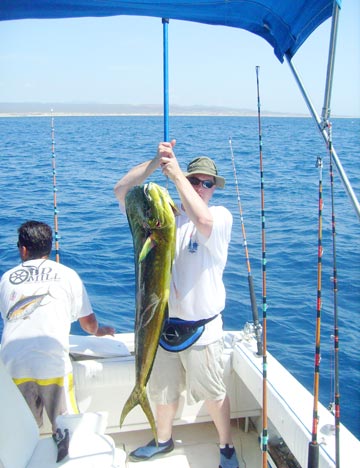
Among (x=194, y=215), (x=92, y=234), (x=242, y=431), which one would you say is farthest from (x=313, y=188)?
(x=194, y=215)

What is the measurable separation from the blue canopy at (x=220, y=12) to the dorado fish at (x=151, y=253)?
40.9 inches

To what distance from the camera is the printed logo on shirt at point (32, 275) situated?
2.96m

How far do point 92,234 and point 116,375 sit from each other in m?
6.87

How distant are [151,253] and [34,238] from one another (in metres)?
1.18

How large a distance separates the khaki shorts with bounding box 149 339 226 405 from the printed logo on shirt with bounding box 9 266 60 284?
2.64 ft

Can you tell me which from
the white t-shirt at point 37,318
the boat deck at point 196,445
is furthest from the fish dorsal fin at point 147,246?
the boat deck at point 196,445

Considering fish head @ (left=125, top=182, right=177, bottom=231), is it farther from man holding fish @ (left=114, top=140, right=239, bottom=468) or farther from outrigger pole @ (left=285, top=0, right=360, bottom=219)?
outrigger pole @ (left=285, top=0, right=360, bottom=219)

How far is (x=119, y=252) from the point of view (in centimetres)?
916

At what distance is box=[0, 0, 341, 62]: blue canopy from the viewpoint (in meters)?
2.50

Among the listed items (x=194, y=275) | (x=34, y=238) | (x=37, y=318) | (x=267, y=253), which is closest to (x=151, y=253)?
(x=194, y=275)

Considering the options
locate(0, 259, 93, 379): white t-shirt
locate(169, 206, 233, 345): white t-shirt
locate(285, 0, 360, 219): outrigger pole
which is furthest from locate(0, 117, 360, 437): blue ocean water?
locate(0, 259, 93, 379): white t-shirt

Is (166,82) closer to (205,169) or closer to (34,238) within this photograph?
(205,169)

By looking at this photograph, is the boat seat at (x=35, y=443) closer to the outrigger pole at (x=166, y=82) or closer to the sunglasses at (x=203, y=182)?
the outrigger pole at (x=166, y=82)

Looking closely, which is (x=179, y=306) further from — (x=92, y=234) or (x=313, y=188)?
(x=313, y=188)
